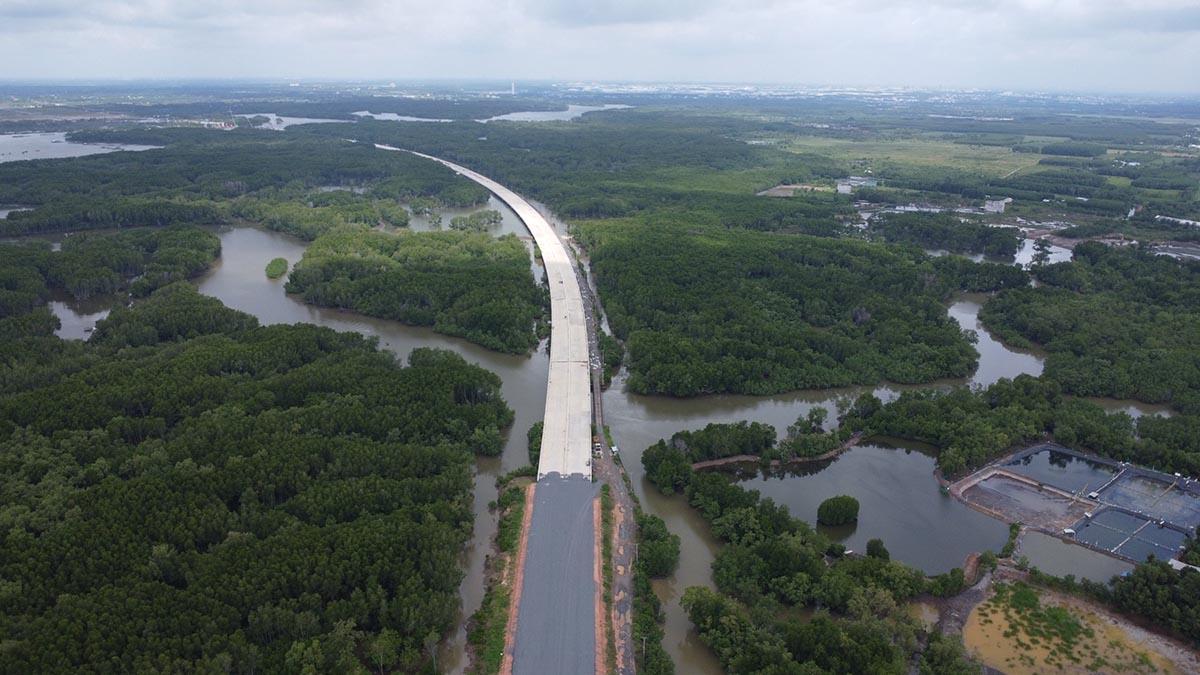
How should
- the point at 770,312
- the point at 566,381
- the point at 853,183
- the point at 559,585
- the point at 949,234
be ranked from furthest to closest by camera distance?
1. the point at 853,183
2. the point at 949,234
3. the point at 770,312
4. the point at 566,381
5. the point at 559,585

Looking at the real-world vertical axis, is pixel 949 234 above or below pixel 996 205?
below

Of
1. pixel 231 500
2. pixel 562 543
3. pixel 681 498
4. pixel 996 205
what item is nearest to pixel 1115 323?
pixel 681 498

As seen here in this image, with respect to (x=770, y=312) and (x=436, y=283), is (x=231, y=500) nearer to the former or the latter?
(x=436, y=283)

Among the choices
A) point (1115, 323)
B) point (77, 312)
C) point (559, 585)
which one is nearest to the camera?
point (559, 585)

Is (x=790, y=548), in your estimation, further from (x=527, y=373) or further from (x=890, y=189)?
(x=890, y=189)

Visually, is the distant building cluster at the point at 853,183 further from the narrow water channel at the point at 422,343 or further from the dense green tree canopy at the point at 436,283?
the narrow water channel at the point at 422,343

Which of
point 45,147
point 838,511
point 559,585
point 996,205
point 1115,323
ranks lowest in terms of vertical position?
point 559,585

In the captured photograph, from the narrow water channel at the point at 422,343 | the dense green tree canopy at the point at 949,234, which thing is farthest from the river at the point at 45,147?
the dense green tree canopy at the point at 949,234
